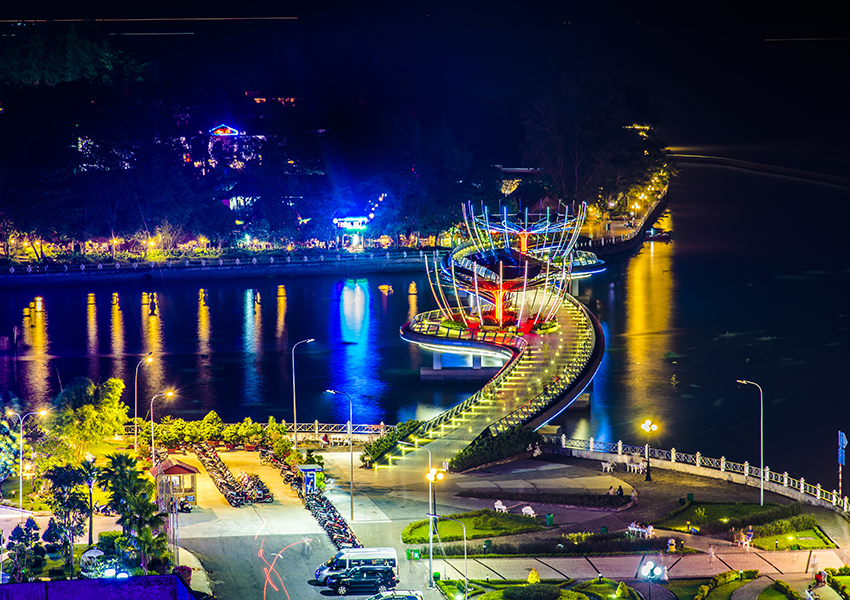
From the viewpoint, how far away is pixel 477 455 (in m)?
50.9

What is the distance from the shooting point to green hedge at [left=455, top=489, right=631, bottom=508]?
4500cm

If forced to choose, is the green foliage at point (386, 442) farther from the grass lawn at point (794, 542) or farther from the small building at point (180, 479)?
the grass lawn at point (794, 542)

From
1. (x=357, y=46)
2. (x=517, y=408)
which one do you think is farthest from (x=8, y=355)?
(x=357, y=46)

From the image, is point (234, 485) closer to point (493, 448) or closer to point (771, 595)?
point (493, 448)

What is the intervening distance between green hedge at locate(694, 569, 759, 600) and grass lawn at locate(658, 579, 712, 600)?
25 cm

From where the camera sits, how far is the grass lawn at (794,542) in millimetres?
39656

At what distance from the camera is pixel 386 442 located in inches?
2101

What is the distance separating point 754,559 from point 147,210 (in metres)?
116

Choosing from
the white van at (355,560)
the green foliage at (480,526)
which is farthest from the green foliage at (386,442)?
the white van at (355,560)

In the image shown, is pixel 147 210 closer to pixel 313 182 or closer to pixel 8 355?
pixel 313 182

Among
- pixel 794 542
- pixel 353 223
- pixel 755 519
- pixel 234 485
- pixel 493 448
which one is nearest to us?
pixel 794 542

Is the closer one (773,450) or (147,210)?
(773,450)

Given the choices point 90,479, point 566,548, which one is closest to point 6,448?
point 90,479

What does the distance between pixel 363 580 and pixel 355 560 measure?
0.72m
